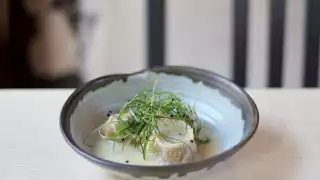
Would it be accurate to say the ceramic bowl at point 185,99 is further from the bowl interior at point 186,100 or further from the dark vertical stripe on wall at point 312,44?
the dark vertical stripe on wall at point 312,44

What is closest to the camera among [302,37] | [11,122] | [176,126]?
[176,126]

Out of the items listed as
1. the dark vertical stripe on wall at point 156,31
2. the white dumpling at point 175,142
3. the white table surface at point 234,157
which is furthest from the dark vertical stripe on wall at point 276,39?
the white dumpling at point 175,142

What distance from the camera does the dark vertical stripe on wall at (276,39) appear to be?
4.83 feet

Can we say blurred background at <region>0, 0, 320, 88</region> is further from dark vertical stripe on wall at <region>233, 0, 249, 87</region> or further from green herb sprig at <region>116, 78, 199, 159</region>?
green herb sprig at <region>116, 78, 199, 159</region>

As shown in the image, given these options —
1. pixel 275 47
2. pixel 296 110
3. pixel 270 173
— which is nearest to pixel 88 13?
pixel 275 47

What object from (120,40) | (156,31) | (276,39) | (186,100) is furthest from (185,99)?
(120,40)

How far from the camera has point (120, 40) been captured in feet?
5.91

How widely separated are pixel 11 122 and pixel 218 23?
0.89 m

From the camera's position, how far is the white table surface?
83 cm

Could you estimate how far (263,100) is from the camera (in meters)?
1.02

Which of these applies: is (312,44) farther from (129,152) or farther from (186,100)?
(129,152)

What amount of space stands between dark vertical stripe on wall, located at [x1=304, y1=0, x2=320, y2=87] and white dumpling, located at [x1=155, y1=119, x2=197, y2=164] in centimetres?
73

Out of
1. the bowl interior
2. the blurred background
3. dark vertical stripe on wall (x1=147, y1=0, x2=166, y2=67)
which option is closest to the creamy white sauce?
the bowl interior

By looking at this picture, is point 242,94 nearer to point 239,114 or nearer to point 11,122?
point 239,114
